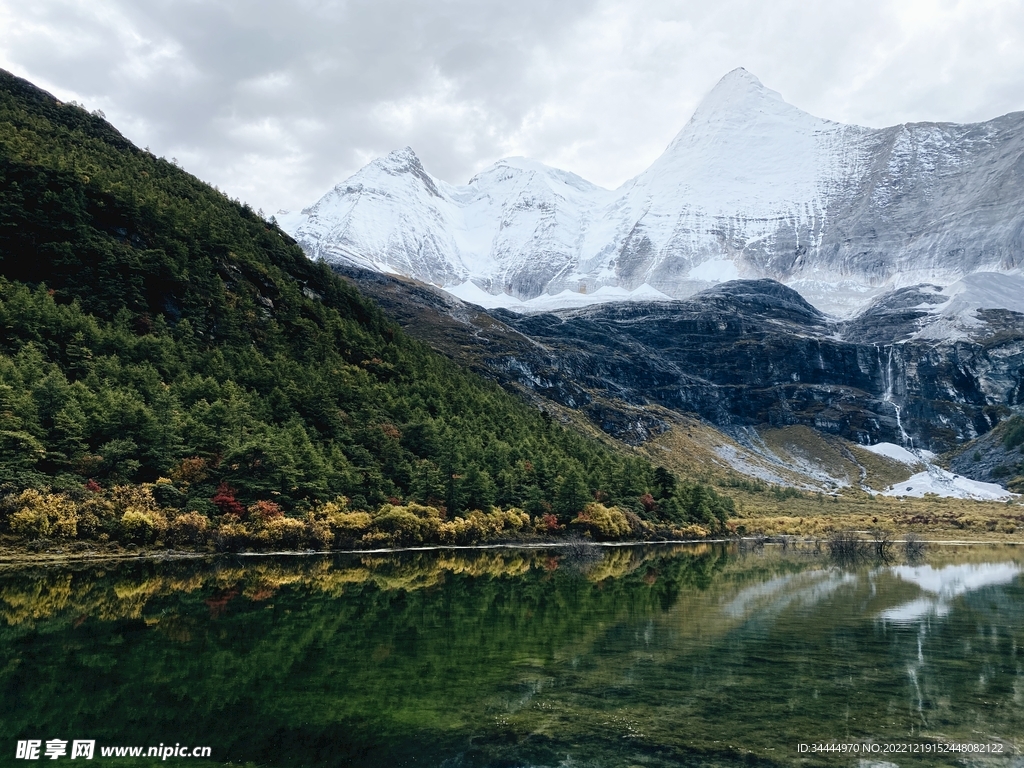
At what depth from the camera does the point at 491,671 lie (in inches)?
824

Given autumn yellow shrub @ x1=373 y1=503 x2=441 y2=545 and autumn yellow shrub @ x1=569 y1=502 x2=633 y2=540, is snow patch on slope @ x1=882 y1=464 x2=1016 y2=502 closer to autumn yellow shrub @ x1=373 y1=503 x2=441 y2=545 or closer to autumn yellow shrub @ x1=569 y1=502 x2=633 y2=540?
autumn yellow shrub @ x1=569 y1=502 x2=633 y2=540

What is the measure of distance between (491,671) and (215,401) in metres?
56.4

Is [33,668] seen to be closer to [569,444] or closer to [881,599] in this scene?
[881,599]

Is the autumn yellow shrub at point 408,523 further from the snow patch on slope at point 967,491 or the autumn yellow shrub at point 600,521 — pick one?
the snow patch on slope at point 967,491

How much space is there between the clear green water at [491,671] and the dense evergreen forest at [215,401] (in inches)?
579

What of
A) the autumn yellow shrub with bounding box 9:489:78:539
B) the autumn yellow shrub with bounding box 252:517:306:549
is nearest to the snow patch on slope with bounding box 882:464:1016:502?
the autumn yellow shrub with bounding box 252:517:306:549

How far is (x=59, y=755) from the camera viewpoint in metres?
13.0

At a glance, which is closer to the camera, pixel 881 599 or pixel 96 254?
pixel 881 599

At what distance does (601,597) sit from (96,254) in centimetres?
7607

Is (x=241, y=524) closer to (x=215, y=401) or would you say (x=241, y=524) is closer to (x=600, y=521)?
(x=215, y=401)

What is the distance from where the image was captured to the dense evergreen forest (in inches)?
2128

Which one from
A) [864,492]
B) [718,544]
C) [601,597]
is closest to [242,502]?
[601,597]

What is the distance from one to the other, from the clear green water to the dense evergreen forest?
14.7 meters

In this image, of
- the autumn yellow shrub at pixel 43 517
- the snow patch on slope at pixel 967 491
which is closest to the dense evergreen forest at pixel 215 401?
the autumn yellow shrub at pixel 43 517
